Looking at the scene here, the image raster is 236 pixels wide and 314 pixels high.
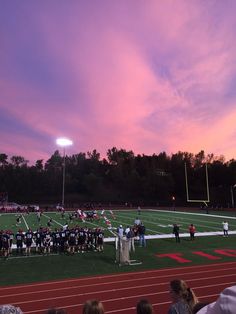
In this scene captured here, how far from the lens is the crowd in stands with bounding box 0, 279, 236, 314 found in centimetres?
168

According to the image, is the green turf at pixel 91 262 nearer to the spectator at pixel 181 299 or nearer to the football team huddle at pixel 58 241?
the football team huddle at pixel 58 241

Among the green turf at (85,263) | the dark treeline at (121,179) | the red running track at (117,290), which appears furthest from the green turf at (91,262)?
the dark treeline at (121,179)

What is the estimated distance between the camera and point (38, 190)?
3588 inches

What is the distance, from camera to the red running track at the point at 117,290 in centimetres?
1021

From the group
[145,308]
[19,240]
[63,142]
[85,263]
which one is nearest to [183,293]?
[145,308]

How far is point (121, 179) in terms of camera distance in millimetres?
93375

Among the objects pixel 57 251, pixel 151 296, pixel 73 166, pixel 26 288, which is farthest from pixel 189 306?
pixel 73 166

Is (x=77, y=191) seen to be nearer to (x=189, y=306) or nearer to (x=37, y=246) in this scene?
(x=37, y=246)

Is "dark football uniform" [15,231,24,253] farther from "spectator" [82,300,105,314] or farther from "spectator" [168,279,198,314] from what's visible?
"spectator" [82,300,105,314]

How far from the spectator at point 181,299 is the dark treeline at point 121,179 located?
65256 millimetres

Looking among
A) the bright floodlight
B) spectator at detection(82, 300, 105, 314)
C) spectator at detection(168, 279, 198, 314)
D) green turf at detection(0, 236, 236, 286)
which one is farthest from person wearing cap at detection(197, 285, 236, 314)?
the bright floodlight

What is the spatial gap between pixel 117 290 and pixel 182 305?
320 inches

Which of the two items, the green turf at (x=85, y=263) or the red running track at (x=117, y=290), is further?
the green turf at (x=85, y=263)

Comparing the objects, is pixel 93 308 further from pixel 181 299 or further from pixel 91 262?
pixel 91 262
